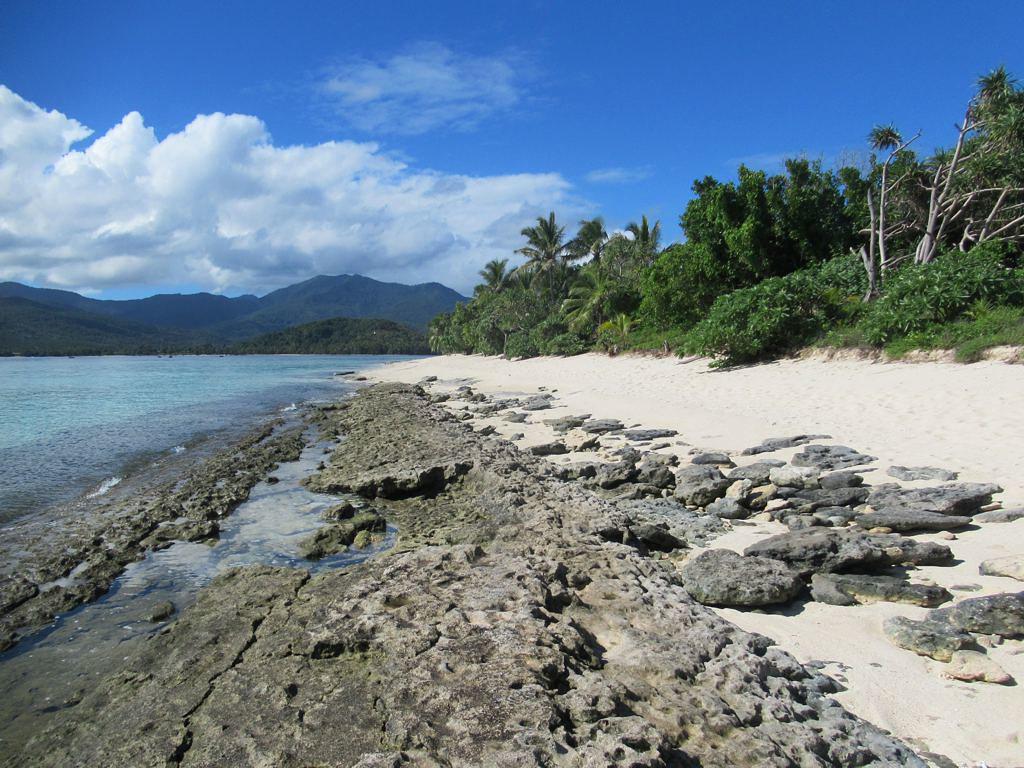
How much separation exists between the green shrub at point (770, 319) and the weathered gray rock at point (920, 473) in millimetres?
12437

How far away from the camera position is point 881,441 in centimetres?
896

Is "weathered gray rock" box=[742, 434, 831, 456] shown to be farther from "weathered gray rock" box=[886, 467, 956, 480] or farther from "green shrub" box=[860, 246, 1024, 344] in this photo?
"green shrub" box=[860, 246, 1024, 344]

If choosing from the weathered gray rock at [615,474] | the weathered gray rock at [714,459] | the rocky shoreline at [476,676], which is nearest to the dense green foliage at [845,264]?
the weathered gray rock at [714,459]

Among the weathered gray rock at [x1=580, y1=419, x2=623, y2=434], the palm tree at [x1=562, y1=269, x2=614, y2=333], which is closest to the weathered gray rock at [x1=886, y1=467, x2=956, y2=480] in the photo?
the weathered gray rock at [x1=580, y1=419, x2=623, y2=434]

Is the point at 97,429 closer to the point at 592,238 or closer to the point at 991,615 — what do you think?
the point at 991,615

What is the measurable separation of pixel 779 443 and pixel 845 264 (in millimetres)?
15843

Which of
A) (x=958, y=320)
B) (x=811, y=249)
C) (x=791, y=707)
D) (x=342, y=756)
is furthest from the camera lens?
(x=811, y=249)

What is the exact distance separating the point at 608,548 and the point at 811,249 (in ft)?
83.9

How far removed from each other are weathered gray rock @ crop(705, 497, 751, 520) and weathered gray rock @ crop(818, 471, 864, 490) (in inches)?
45.6

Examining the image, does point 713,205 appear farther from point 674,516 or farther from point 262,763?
point 262,763

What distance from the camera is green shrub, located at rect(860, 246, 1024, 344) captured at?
15.2 meters

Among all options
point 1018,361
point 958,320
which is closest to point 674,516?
point 1018,361

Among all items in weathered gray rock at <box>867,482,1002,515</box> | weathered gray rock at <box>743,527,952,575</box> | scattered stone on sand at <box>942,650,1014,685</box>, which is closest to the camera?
scattered stone on sand at <box>942,650,1014,685</box>

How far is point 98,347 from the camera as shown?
152 metres
